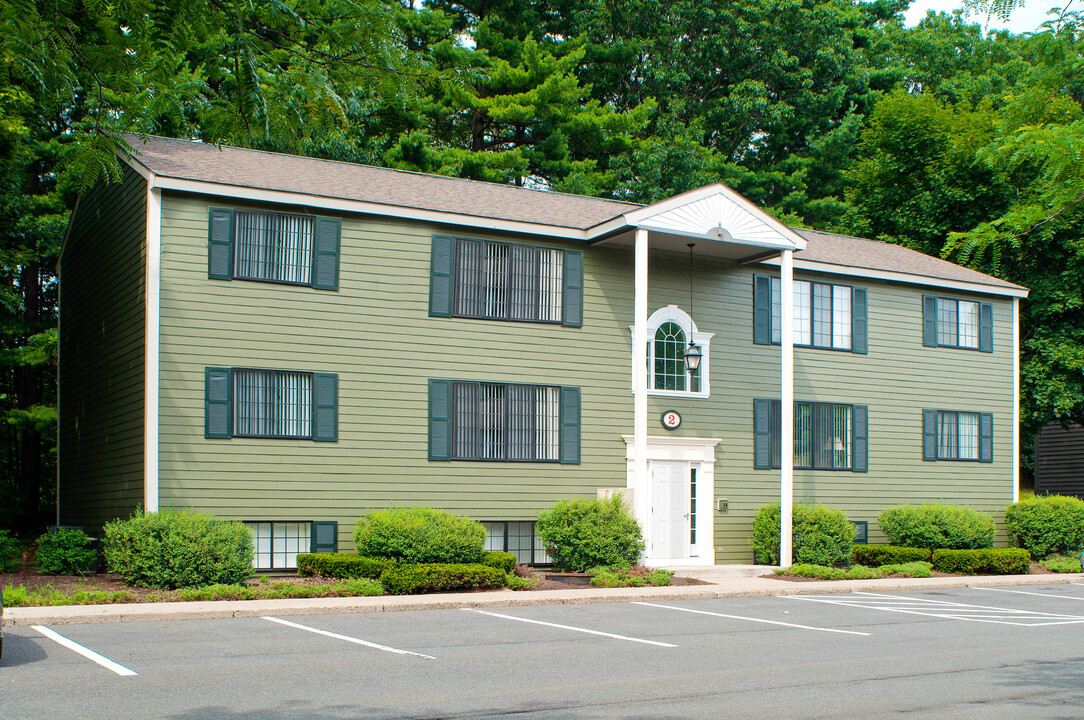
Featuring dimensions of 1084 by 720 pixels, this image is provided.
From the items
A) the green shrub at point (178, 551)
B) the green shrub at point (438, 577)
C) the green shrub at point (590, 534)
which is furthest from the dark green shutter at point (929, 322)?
the green shrub at point (178, 551)

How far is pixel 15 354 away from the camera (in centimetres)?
2644

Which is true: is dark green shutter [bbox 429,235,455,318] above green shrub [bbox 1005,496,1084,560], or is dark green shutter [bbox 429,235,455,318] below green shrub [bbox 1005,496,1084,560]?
above

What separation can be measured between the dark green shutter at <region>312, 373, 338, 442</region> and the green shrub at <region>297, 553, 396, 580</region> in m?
2.15

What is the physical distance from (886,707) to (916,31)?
4426cm

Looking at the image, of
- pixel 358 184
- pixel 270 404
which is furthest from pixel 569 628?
pixel 358 184

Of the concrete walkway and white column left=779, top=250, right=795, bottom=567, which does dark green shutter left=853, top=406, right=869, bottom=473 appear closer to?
white column left=779, top=250, right=795, bottom=567

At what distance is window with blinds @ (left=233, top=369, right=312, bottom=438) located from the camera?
17281mm

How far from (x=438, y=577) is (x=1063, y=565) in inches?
562

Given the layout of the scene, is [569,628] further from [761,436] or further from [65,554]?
[761,436]

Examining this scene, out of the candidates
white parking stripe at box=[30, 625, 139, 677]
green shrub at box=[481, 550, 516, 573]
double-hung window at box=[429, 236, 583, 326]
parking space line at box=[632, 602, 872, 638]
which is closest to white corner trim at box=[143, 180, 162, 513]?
double-hung window at box=[429, 236, 583, 326]

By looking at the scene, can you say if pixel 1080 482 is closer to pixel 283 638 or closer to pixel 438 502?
pixel 438 502

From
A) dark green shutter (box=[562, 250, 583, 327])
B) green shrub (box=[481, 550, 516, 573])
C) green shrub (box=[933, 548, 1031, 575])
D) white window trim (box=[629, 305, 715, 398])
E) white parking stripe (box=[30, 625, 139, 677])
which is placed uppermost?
dark green shutter (box=[562, 250, 583, 327])

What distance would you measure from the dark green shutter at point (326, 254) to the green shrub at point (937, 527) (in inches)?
507

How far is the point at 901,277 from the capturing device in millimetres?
23812
